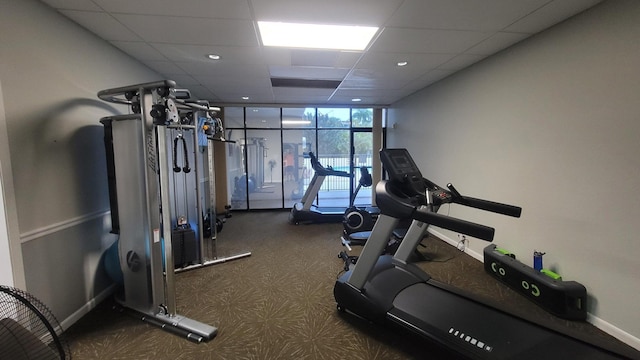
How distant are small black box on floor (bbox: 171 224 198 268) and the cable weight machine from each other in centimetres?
90

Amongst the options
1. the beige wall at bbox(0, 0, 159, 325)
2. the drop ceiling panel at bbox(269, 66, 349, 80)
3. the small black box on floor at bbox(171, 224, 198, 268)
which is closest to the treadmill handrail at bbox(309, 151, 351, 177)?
the drop ceiling panel at bbox(269, 66, 349, 80)

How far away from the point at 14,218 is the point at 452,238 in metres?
4.88

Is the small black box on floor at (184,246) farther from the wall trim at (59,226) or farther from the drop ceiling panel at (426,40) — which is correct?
the drop ceiling panel at (426,40)

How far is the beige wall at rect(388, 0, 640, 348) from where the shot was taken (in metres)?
2.04

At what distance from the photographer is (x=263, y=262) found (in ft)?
12.0

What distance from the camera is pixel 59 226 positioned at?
7.09ft

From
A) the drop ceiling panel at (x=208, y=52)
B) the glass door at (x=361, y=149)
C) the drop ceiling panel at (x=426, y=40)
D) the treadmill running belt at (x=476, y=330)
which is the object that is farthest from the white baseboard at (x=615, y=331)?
the glass door at (x=361, y=149)

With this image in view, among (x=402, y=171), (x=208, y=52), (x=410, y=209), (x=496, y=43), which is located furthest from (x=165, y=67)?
(x=496, y=43)

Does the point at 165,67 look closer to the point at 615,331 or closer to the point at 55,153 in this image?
the point at 55,153

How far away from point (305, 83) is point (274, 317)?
11.7ft

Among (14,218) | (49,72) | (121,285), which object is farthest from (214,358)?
(49,72)

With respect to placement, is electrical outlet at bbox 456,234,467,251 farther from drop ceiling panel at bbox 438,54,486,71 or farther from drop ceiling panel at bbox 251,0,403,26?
drop ceiling panel at bbox 251,0,403,26

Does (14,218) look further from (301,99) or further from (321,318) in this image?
(301,99)

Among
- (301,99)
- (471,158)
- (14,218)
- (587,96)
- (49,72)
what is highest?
(301,99)
